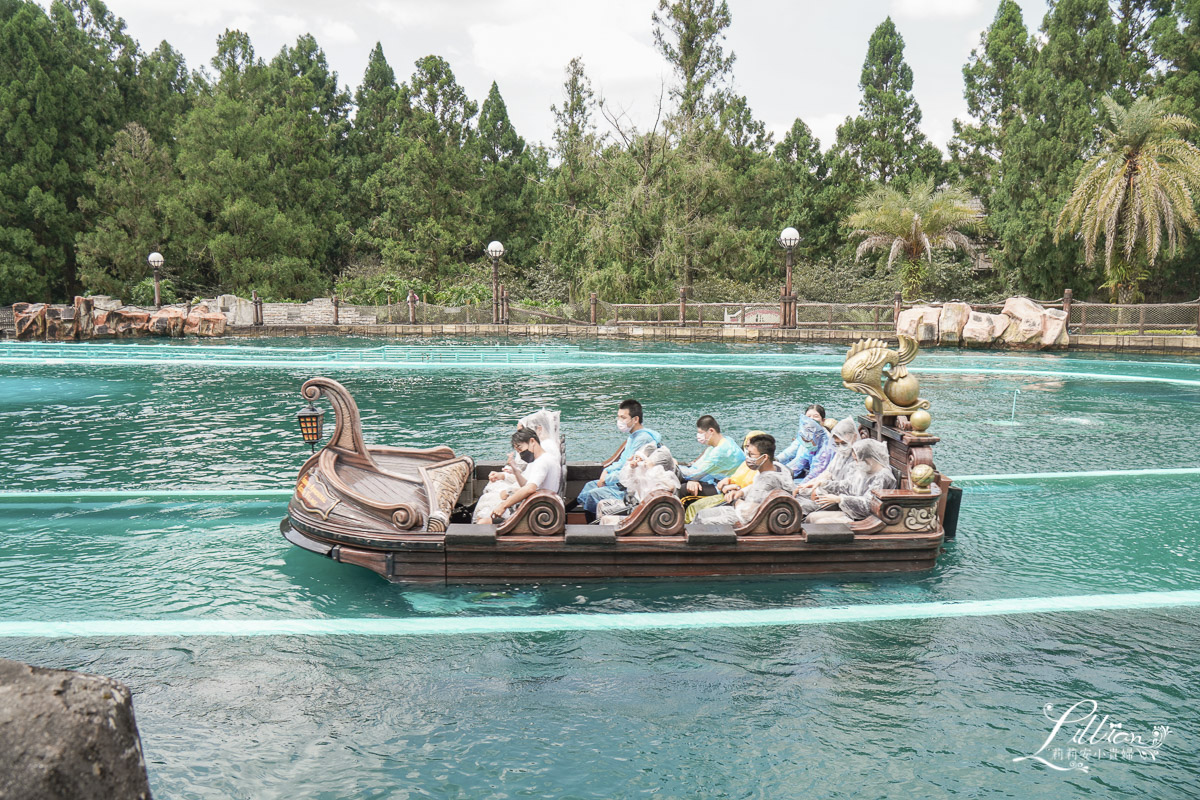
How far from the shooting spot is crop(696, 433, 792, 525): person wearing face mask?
6133 mm

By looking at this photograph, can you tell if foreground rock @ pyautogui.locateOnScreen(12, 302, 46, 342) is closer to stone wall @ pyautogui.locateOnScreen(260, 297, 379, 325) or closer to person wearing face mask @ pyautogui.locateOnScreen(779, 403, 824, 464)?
stone wall @ pyautogui.locateOnScreen(260, 297, 379, 325)

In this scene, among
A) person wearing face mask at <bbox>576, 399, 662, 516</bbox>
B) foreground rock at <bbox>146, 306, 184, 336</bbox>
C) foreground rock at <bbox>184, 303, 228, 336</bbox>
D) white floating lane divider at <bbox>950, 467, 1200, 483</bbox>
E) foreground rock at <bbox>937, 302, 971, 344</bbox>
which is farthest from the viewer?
foreground rock at <bbox>184, 303, 228, 336</bbox>

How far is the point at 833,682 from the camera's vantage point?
488cm

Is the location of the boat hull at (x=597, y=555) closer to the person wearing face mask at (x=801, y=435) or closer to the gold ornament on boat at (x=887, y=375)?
the gold ornament on boat at (x=887, y=375)

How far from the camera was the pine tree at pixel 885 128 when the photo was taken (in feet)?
108

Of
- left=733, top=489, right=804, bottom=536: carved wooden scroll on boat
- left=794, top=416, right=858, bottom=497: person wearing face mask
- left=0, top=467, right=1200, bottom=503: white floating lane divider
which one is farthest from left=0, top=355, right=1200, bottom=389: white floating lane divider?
left=733, top=489, right=804, bottom=536: carved wooden scroll on boat

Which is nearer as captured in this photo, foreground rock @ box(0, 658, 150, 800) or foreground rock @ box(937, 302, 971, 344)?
foreground rock @ box(0, 658, 150, 800)

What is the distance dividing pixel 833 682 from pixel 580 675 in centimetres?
147

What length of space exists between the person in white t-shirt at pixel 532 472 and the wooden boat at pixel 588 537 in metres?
0.20

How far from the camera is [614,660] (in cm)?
509

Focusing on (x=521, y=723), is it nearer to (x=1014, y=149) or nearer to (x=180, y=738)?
(x=180, y=738)

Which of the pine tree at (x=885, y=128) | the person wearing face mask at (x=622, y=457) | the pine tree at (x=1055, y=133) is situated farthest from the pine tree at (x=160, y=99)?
the person wearing face mask at (x=622, y=457)

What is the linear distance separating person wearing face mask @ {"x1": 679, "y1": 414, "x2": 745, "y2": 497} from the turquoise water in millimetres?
1046

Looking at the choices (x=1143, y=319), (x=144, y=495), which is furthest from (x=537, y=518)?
(x=1143, y=319)
